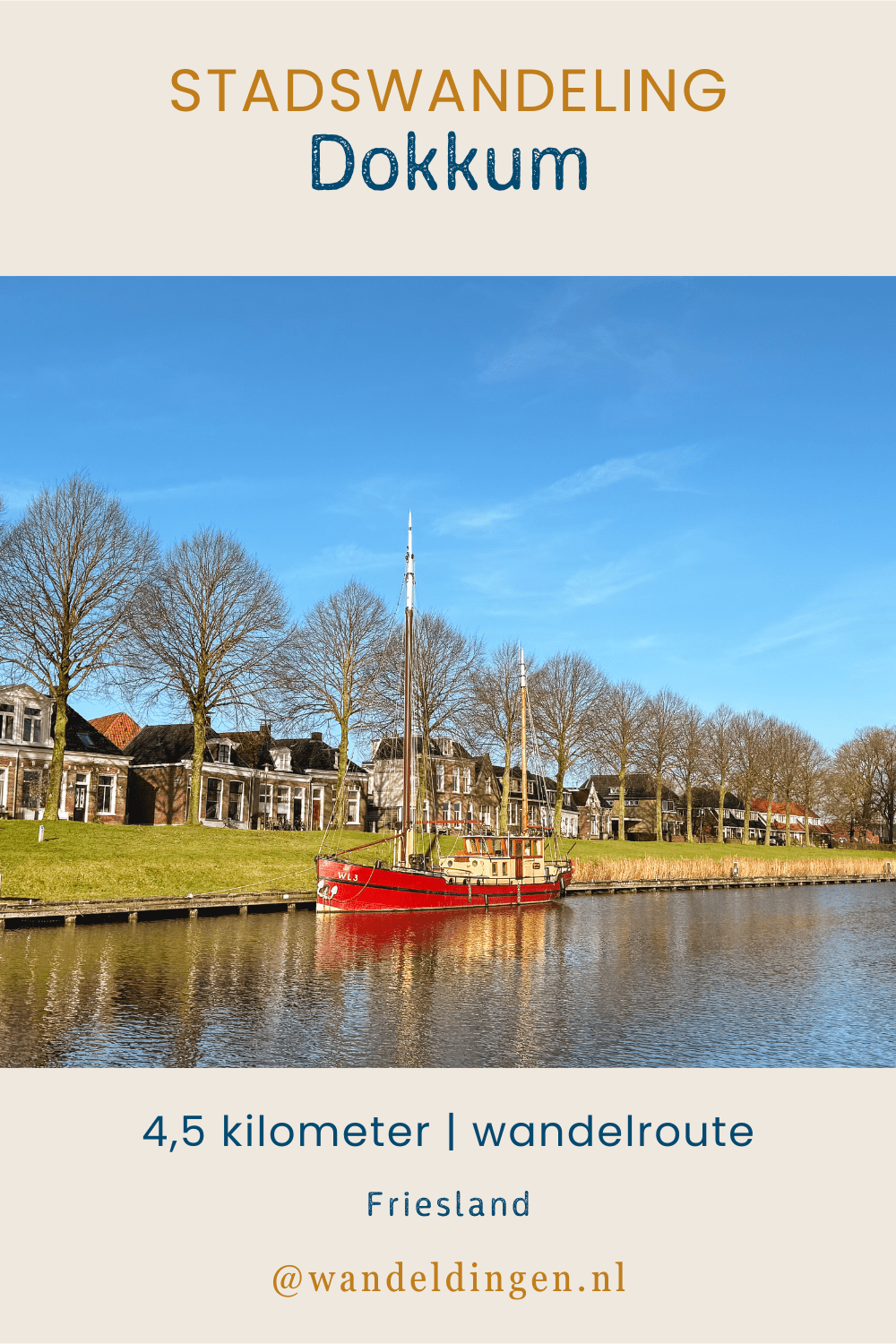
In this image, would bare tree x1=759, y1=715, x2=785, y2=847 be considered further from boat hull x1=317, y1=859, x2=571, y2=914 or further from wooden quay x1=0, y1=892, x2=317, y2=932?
wooden quay x1=0, y1=892, x2=317, y2=932

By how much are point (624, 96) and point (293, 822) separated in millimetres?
64169

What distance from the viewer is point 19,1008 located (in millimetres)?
18484

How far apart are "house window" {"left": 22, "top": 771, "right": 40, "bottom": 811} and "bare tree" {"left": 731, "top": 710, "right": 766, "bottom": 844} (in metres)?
67.2

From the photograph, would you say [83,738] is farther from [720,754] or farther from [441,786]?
[720,754]

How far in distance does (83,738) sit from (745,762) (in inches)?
2573

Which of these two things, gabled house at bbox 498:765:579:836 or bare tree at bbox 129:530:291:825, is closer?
bare tree at bbox 129:530:291:825

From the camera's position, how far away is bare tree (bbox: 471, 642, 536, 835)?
65.7 metres

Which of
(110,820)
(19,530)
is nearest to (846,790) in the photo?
(110,820)

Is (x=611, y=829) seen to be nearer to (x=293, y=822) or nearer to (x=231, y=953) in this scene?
(x=293, y=822)

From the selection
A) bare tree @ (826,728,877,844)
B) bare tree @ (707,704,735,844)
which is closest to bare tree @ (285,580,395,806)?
bare tree @ (707,704,735,844)

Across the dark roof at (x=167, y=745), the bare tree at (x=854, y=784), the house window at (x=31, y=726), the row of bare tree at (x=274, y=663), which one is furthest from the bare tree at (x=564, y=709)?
the bare tree at (x=854, y=784)

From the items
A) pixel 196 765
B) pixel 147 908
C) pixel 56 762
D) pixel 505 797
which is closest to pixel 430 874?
pixel 147 908

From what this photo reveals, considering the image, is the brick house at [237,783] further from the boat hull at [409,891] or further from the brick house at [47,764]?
the boat hull at [409,891]

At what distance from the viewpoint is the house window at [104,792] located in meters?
59.0
